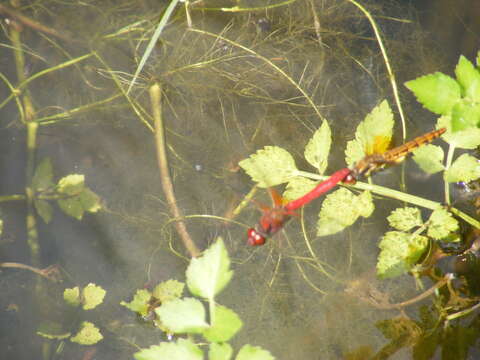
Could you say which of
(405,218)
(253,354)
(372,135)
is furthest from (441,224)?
(253,354)

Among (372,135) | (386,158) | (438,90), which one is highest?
(438,90)

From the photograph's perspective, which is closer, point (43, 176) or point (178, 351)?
point (178, 351)

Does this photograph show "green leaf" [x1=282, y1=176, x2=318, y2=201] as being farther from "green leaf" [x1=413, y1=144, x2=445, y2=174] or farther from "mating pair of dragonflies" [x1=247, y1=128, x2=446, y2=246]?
"green leaf" [x1=413, y1=144, x2=445, y2=174]

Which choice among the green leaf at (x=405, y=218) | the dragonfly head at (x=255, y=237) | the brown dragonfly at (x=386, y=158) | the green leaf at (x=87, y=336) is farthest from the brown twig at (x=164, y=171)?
the green leaf at (x=405, y=218)

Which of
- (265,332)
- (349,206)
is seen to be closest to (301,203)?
(349,206)

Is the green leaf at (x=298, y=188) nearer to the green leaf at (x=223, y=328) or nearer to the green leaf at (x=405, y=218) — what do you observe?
the green leaf at (x=405, y=218)

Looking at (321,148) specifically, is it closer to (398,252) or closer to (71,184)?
(398,252)
